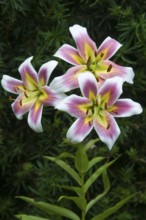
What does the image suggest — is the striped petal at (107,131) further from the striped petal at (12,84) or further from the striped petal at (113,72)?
the striped petal at (12,84)

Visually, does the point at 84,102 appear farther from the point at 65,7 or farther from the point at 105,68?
the point at 65,7

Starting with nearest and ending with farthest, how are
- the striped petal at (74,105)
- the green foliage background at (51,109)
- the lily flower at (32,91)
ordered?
the striped petal at (74,105), the lily flower at (32,91), the green foliage background at (51,109)

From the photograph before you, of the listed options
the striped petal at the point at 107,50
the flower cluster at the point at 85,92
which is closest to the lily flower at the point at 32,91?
the flower cluster at the point at 85,92

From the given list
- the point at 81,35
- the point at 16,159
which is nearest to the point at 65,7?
the point at 16,159

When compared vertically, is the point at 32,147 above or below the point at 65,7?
below

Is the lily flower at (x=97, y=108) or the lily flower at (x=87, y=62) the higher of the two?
the lily flower at (x=87, y=62)

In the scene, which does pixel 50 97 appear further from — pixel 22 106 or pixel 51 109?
pixel 51 109

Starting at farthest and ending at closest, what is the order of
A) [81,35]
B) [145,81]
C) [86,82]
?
[145,81] → [81,35] → [86,82]
